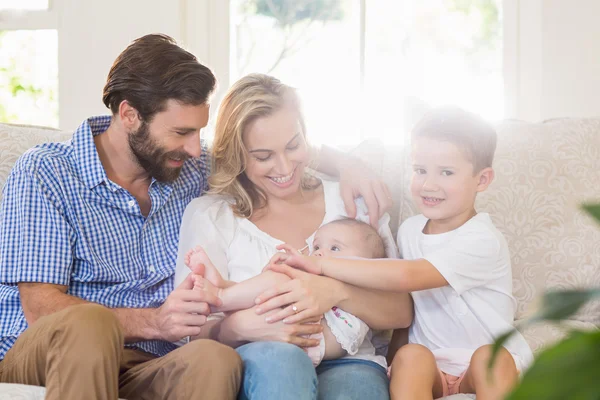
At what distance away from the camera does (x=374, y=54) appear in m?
3.31

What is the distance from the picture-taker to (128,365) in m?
1.73

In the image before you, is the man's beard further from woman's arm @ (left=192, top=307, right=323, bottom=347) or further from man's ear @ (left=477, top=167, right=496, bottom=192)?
man's ear @ (left=477, top=167, right=496, bottom=192)

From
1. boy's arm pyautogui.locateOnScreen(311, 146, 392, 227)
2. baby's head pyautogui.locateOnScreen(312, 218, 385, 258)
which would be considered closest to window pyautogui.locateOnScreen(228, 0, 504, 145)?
boy's arm pyautogui.locateOnScreen(311, 146, 392, 227)

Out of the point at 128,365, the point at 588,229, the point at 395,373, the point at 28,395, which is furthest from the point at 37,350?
the point at 588,229

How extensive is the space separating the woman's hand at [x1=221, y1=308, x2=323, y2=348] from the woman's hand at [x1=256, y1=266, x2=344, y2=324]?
0.02m

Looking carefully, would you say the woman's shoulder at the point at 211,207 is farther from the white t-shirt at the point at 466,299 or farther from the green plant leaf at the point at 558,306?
the green plant leaf at the point at 558,306

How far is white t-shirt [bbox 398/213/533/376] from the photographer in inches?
65.2

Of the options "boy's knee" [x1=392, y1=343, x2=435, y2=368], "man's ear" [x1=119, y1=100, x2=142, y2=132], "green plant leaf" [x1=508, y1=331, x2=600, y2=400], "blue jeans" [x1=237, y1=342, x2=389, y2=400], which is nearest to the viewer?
"green plant leaf" [x1=508, y1=331, x2=600, y2=400]

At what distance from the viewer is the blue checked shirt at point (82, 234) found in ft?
5.58

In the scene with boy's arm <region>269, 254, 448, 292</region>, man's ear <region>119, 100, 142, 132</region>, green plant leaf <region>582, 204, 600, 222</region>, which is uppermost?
man's ear <region>119, 100, 142, 132</region>

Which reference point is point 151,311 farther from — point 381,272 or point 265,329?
point 381,272

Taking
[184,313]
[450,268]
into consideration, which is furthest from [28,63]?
[450,268]

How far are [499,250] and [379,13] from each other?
6.17 ft

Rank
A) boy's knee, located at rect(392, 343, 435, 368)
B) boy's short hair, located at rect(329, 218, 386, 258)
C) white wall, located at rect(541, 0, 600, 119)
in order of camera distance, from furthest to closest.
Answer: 1. white wall, located at rect(541, 0, 600, 119)
2. boy's short hair, located at rect(329, 218, 386, 258)
3. boy's knee, located at rect(392, 343, 435, 368)
